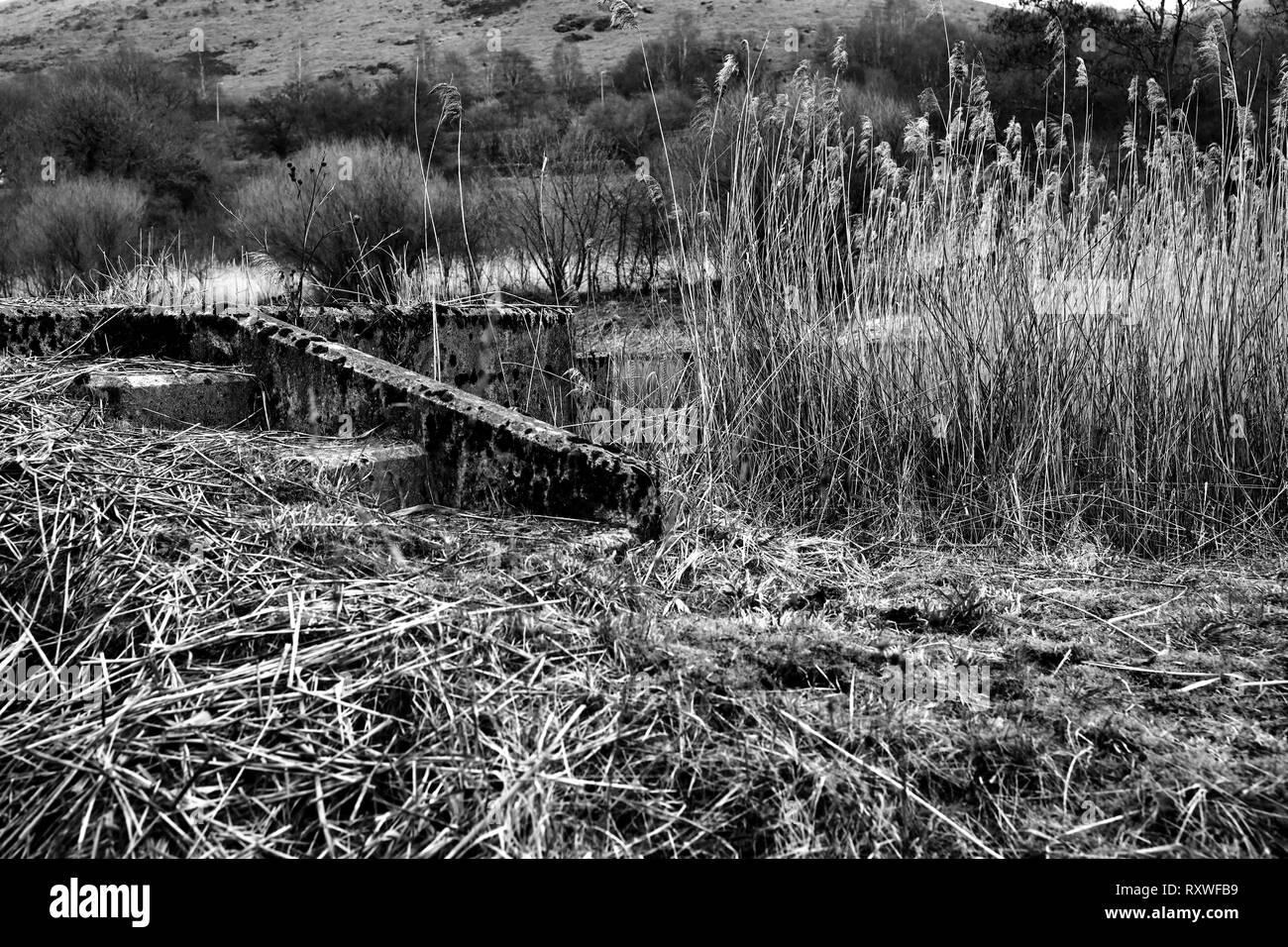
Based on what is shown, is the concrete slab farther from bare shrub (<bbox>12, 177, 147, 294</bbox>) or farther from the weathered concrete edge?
bare shrub (<bbox>12, 177, 147, 294</bbox>)

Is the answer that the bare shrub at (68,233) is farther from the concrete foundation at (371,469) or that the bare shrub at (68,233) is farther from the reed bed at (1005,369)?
the concrete foundation at (371,469)

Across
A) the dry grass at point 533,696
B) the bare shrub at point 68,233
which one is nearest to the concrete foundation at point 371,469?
the dry grass at point 533,696

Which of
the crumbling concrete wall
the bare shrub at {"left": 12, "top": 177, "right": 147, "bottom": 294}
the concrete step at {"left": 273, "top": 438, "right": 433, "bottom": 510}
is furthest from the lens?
the bare shrub at {"left": 12, "top": 177, "right": 147, "bottom": 294}

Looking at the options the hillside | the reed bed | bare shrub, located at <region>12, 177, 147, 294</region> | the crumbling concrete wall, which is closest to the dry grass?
the reed bed

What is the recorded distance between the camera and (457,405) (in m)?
2.78

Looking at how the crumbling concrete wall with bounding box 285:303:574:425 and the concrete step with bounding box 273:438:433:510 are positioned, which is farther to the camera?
the crumbling concrete wall with bounding box 285:303:574:425

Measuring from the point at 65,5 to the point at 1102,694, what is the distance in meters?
70.0

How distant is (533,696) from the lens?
1.69 metres

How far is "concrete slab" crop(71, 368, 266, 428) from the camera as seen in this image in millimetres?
2875

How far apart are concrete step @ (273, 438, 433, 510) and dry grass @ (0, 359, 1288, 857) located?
0.11 m

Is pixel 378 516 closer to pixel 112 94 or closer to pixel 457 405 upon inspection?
pixel 457 405

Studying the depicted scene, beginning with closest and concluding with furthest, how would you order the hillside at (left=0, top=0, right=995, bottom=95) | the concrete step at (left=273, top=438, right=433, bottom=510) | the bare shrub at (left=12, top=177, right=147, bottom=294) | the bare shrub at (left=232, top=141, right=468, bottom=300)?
the concrete step at (left=273, top=438, right=433, bottom=510) < the bare shrub at (left=232, top=141, right=468, bottom=300) < the bare shrub at (left=12, top=177, right=147, bottom=294) < the hillside at (left=0, top=0, right=995, bottom=95)

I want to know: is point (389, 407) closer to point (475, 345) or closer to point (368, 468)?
point (368, 468)

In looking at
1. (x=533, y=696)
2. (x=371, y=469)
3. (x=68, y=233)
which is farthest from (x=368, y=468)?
(x=68, y=233)
